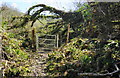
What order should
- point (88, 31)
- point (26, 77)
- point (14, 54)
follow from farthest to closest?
point (88, 31), point (14, 54), point (26, 77)

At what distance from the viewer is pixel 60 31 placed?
825cm

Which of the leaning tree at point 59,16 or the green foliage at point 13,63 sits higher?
the leaning tree at point 59,16

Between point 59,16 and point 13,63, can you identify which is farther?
point 59,16

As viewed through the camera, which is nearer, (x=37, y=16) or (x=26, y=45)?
(x=26, y=45)

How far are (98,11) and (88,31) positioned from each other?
1535 mm

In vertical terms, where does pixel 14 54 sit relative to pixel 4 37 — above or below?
below

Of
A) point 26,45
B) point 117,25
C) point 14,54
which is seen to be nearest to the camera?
point 117,25

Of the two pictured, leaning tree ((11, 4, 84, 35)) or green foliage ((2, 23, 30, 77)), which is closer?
green foliage ((2, 23, 30, 77))

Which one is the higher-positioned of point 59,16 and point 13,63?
point 59,16

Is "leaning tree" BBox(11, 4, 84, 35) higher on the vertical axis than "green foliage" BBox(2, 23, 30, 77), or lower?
higher

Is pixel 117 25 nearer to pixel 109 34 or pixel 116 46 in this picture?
pixel 109 34

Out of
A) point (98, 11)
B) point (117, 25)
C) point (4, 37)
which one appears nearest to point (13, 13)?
point (4, 37)

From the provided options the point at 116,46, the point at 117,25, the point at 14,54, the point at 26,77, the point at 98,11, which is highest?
the point at 98,11

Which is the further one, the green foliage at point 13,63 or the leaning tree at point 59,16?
the leaning tree at point 59,16
